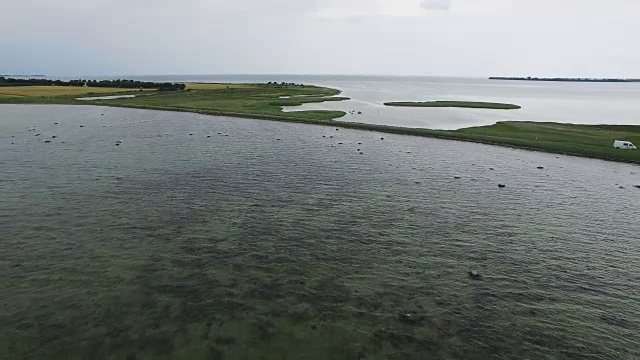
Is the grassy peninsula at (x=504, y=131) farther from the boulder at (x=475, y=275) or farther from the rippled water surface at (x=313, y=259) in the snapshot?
the boulder at (x=475, y=275)

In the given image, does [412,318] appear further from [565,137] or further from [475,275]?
[565,137]

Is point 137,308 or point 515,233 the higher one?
point 515,233

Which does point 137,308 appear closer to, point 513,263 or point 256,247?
point 256,247

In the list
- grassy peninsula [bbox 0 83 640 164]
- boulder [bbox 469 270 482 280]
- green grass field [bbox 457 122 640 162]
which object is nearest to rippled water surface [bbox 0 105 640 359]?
boulder [bbox 469 270 482 280]

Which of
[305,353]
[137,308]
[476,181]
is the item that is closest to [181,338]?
[137,308]

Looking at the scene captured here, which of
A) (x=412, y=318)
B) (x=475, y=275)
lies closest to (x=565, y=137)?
(x=475, y=275)

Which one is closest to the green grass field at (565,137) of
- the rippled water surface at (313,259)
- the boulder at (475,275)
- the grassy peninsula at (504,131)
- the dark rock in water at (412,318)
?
the grassy peninsula at (504,131)

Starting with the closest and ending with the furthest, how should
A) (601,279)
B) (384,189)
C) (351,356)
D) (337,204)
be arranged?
(351,356)
(601,279)
(337,204)
(384,189)
